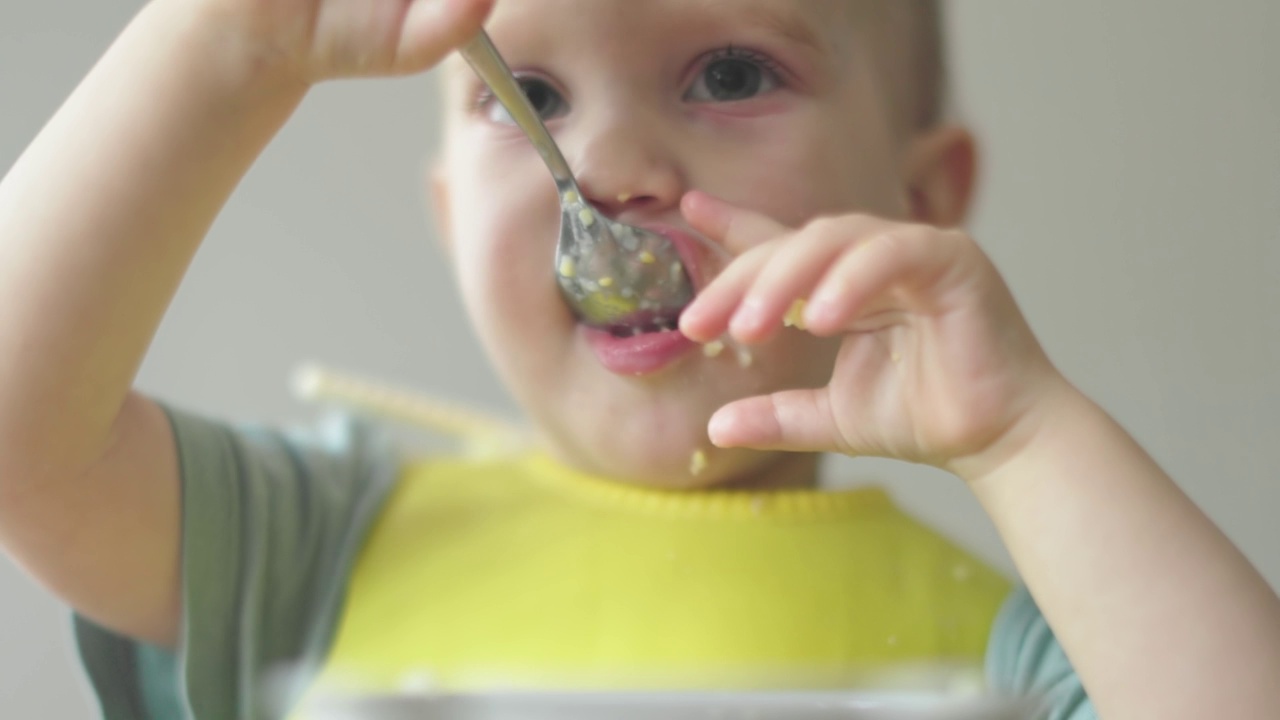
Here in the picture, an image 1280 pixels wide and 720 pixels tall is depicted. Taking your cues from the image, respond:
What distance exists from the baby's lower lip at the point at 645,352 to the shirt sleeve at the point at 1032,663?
18 centimetres

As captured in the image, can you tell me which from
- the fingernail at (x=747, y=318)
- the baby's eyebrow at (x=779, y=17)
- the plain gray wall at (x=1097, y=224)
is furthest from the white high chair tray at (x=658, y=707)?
the plain gray wall at (x=1097, y=224)

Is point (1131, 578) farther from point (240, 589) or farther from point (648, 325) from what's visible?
point (240, 589)

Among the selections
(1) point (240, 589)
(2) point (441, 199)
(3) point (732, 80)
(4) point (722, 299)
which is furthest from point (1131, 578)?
(2) point (441, 199)

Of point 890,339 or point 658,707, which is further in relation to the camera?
point 890,339

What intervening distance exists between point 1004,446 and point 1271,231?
1.33ft

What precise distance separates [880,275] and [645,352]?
0.48 ft

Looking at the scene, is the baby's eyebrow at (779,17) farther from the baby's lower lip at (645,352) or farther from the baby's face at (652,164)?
the baby's lower lip at (645,352)

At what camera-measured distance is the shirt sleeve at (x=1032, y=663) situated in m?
0.43

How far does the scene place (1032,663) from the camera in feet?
1.53

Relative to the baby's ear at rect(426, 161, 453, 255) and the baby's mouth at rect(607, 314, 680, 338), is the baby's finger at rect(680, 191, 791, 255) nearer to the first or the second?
the baby's mouth at rect(607, 314, 680, 338)

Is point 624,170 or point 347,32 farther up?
point 347,32

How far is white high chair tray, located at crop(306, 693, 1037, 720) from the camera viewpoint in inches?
9.3

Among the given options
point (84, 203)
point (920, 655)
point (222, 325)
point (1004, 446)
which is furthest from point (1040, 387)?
point (222, 325)

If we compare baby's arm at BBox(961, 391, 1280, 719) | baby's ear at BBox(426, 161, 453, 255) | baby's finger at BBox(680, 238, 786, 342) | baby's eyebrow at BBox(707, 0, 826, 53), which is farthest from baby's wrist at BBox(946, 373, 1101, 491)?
baby's ear at BBox(426, 161, 453, 255)
